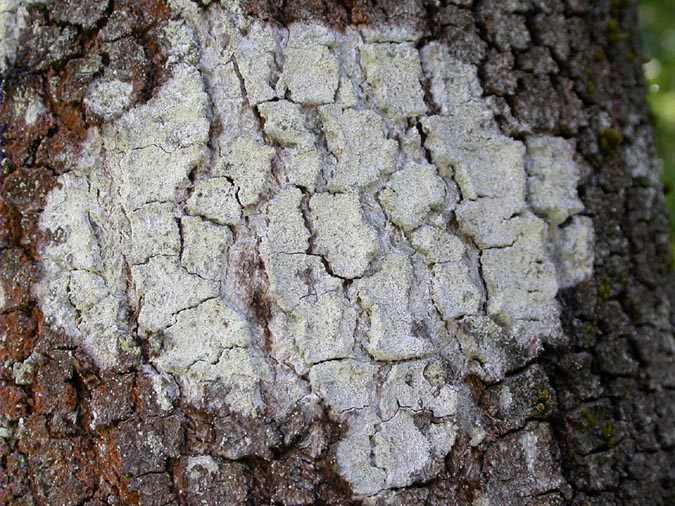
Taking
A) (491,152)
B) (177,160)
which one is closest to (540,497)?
(491,152)

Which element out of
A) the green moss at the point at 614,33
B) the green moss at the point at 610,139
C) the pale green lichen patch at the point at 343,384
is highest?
the green moss at the point at 614,33

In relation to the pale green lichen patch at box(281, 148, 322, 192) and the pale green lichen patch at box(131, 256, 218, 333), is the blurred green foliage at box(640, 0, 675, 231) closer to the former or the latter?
the pale green lichen patch at box(281, 148, 322, 192)

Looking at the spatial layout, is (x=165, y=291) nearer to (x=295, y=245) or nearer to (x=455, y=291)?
(x=295, y=245)

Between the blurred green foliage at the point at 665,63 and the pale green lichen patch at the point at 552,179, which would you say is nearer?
the pale green lichen patch at the point at 552,179

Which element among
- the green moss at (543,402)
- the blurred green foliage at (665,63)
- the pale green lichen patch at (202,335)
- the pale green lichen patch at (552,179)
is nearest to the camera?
the pale green lichen patch at (202,335)

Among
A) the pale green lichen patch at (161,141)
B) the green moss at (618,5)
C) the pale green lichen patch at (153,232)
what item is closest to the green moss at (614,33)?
the green moss at (618,5)

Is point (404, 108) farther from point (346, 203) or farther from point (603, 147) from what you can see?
point (603, 147)

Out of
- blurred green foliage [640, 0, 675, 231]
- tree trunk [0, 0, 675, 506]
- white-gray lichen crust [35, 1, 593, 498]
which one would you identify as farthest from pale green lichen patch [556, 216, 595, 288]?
blurred green foliage [640, 0, 675, 231]

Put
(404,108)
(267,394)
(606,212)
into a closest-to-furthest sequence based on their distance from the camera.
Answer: (267,394) < (404,108) < (606,212)

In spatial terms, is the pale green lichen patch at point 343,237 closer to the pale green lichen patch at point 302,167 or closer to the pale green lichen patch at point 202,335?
the pale green lichen patch at point 302,167
